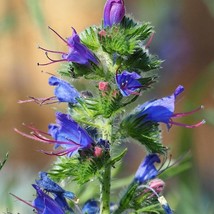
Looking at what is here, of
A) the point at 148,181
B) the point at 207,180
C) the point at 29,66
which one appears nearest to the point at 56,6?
the point at 29,66

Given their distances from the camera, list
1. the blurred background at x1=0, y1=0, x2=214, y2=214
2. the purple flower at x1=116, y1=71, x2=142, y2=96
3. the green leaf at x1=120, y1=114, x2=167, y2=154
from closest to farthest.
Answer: the purple flower at x1=116, y1=71, x2=142, y2=96
the green leaf at x1=120, y1=114, x2=167, y2=154
the blurred background at x1=0, y1=0, x2=214, y2=214

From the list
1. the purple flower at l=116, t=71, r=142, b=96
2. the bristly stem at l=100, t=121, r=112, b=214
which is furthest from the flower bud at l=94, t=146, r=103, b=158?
the purple flower at l=116, t=71, r=142, b=96

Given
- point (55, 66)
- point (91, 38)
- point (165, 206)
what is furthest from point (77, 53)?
point (55, 66)

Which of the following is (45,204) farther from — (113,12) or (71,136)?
(113,12)

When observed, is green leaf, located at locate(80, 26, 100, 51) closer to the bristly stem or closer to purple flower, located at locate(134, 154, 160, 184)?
the bristly stem

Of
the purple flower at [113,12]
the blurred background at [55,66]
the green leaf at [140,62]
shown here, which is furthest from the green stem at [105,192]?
the blurred background at [55,66]

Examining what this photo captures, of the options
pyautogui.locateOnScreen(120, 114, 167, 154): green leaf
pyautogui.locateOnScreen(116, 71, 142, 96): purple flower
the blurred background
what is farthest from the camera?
the blurred background
